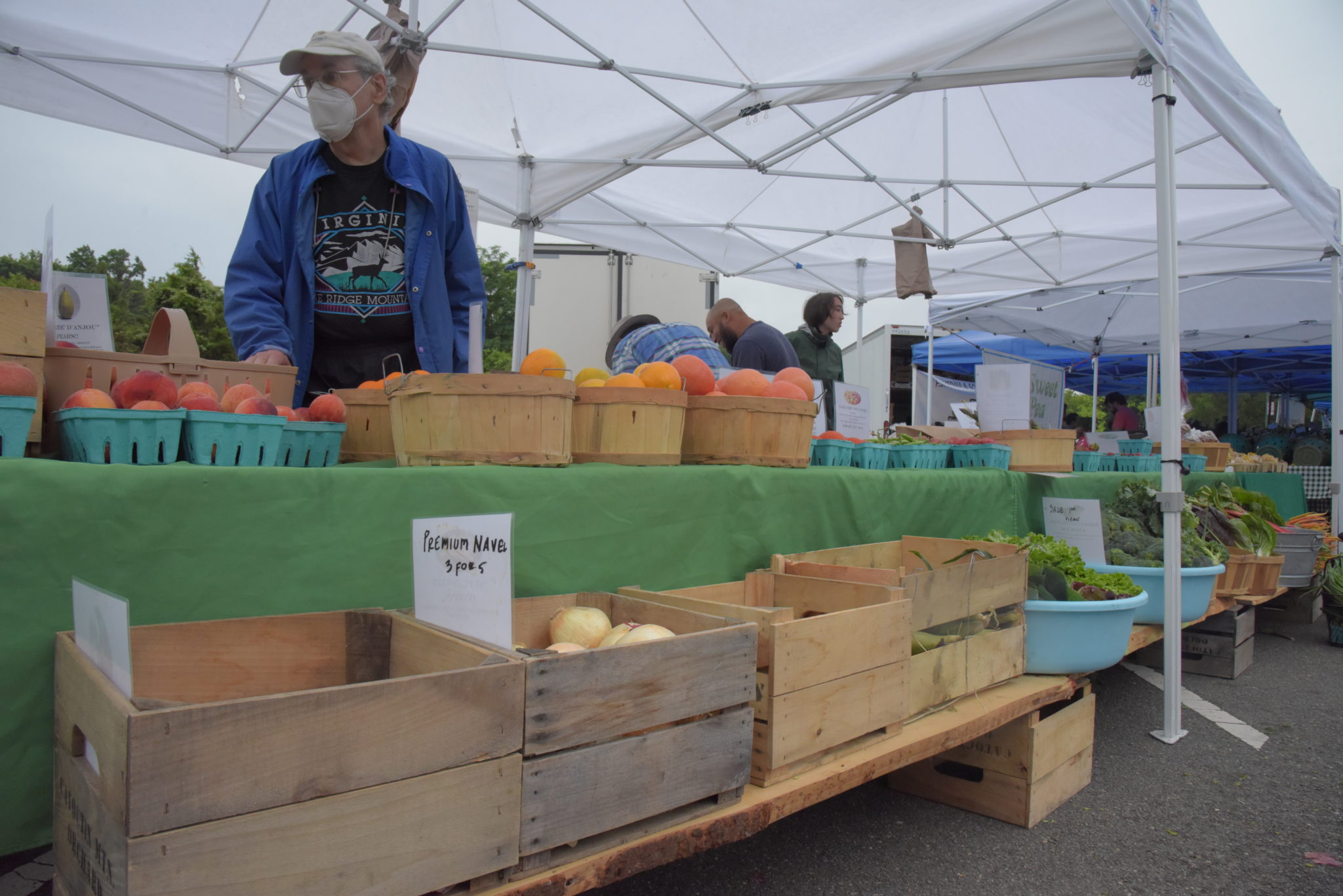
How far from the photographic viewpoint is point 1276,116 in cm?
466

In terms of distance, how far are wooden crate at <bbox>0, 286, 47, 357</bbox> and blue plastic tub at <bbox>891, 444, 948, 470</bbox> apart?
105 inches

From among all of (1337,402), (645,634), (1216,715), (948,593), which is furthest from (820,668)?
(1337,402)

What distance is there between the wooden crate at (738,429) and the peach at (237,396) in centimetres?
113

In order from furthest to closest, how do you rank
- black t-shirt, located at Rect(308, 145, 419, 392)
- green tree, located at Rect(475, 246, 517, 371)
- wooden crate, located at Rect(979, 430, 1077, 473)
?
green tree, located at Rect(475, 246, 517, 371) < wooden crate, located at Rect(979, 430, 1077, 473) < black t-shirt, located at Rect(308, 145, 419, 392)

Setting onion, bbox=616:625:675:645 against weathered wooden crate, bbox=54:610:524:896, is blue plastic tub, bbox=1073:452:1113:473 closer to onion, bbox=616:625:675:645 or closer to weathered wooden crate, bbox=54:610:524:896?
onion, bbox=616:625:675:645

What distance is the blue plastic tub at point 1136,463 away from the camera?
16.6 ft

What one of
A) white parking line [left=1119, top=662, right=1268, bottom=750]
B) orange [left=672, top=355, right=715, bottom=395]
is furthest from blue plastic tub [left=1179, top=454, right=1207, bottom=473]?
orange [left=672, top=355, right=715, bottom=395]

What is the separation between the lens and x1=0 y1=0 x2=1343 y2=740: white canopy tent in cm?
400

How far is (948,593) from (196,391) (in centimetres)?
182

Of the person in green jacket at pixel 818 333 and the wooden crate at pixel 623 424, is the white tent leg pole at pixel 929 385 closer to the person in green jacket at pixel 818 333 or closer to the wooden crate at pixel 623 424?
the person in green jacket at pixel 818 333

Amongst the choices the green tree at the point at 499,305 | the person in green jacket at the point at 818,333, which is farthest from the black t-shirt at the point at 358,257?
the green tree at the point at 499,305

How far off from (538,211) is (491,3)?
4.97 ft

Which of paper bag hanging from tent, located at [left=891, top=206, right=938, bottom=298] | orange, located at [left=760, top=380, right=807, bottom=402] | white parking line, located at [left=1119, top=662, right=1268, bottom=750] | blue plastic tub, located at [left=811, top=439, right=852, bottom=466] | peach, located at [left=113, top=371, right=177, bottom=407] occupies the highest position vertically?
paper bag hanging from tent, located at [left=891, top=206, right=938, bottom=298]

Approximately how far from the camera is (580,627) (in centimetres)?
161
